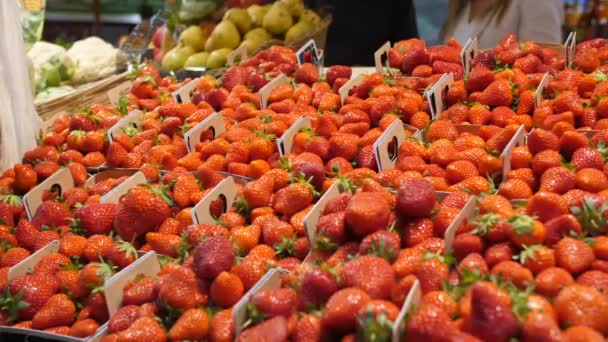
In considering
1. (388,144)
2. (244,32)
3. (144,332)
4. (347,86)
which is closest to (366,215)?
(144,332)

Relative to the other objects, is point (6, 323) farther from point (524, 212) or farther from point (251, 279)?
point (524, 212)

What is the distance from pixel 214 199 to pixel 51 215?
1.81 feet

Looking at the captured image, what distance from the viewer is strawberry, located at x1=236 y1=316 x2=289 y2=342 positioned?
4.05ft

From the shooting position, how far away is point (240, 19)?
4035 mm

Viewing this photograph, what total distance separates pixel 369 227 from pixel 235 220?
1.55 feet

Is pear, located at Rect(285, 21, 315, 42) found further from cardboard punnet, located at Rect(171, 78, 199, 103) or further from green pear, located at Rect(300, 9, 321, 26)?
cardboard punnet, located at Rect(171, 78, 199, 103)

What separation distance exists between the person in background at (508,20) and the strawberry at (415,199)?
253 cm

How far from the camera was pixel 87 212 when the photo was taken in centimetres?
191

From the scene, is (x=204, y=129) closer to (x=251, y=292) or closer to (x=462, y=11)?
(x=251, y=292)

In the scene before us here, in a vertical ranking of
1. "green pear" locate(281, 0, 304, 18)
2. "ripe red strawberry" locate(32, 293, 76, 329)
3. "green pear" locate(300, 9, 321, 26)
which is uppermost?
"green pear" locate(281, 0, 304, 18)

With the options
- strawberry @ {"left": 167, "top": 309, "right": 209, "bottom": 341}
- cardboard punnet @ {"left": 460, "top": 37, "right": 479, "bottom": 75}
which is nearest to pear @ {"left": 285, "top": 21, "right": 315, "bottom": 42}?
cardboard punnet @ {"left": 460, "top": 37, "right": 479, "bottom": 75}

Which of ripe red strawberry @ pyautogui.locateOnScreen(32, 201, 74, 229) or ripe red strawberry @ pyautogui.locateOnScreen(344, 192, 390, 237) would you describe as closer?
ripe red strawberry @ pyautogui.locateOnScreen(344, 192, 390, 237)

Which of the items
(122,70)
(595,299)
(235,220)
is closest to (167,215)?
(235,220)

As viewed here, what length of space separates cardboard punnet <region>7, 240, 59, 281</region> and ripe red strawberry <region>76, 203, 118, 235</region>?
0.32ft
